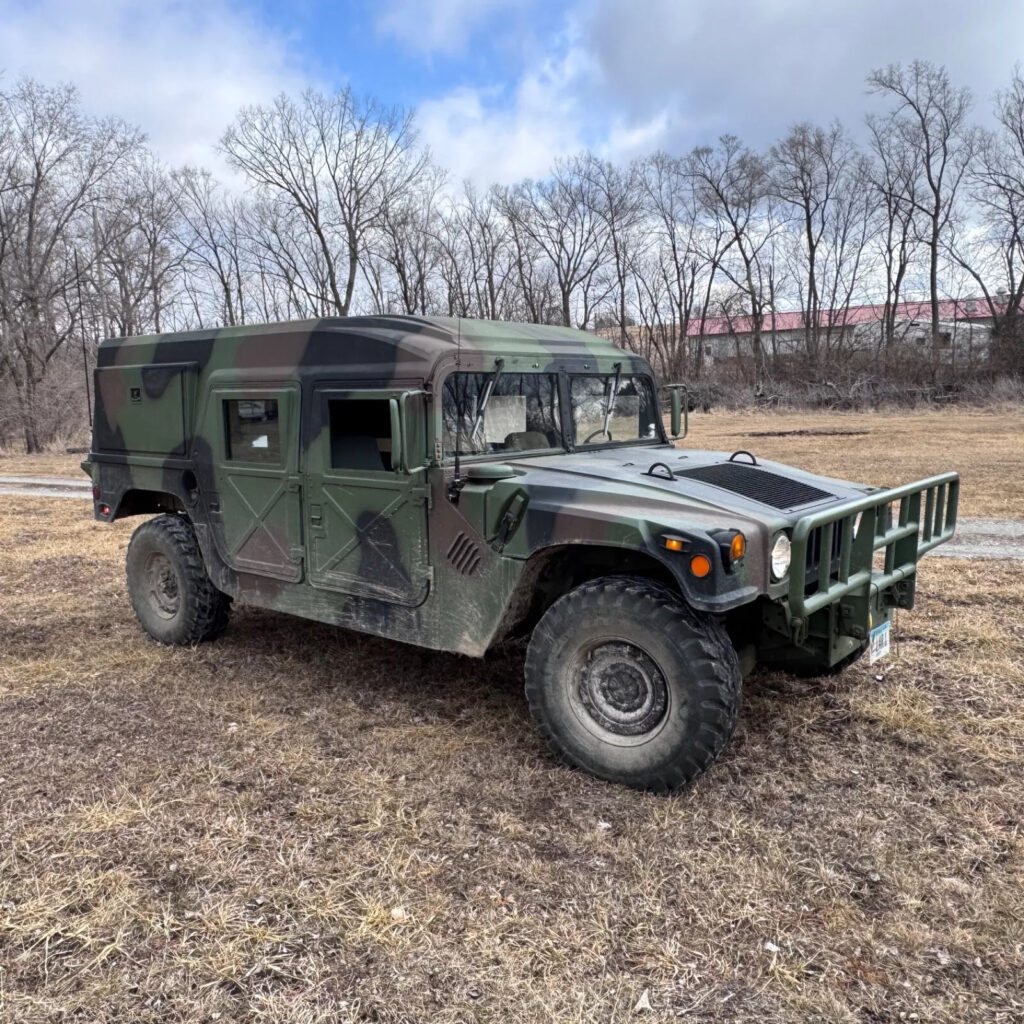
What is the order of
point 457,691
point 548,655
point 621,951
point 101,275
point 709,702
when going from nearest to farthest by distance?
point 621,951 → point 709,702 → point 548,655 → point 457,691 → point 101,275

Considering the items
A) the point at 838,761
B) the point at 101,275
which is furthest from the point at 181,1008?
the point at 101,275

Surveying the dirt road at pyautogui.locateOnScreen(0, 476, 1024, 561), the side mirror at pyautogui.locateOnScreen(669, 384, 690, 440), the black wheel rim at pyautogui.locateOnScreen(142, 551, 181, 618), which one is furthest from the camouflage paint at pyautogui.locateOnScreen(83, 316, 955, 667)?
the dirt road at pyautogui.locateOnScreen(0, 476, 1024, 561)

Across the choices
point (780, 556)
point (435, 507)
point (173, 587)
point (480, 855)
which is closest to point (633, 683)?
point (780, 556)

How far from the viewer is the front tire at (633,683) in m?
3.32

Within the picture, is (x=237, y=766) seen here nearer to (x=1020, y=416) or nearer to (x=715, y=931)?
(x=715, y=931)

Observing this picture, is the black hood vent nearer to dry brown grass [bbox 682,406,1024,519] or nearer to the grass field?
the grass field

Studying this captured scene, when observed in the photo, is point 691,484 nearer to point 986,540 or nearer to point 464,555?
point 464,555

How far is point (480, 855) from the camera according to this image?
3.16 m

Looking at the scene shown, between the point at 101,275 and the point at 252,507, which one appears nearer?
the point at 252,507

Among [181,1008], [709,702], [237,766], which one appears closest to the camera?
[181,1008]

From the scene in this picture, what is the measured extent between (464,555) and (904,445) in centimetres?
1572

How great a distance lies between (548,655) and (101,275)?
2736 cm

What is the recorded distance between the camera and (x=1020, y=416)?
22.9 meters

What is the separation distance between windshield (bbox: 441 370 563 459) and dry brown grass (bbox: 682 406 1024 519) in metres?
7.22
